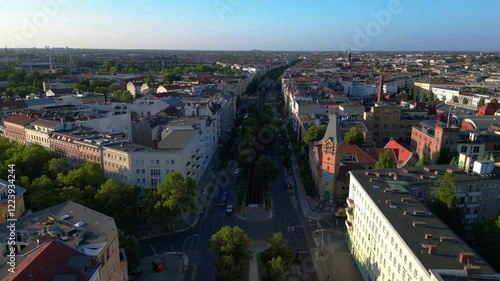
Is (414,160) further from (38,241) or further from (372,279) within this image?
(38,241)

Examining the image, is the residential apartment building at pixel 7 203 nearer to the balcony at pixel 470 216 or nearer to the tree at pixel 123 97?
the balcony at pixel 470 216

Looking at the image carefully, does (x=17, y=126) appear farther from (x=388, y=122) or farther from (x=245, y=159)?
(x=388, y=122)

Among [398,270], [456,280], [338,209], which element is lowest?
[338,209]

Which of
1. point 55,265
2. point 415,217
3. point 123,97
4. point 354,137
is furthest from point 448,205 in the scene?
point 123,97

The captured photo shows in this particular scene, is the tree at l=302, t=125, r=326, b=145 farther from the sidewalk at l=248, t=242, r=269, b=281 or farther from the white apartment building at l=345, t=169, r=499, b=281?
the sidewalk at l=248, t=242, r=269, b=281

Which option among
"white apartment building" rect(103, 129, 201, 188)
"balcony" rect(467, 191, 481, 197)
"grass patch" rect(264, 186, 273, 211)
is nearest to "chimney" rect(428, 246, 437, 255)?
"balcony" rect(467, 191, 481, 197)

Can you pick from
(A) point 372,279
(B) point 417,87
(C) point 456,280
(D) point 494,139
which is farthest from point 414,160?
(B) point 417,87
